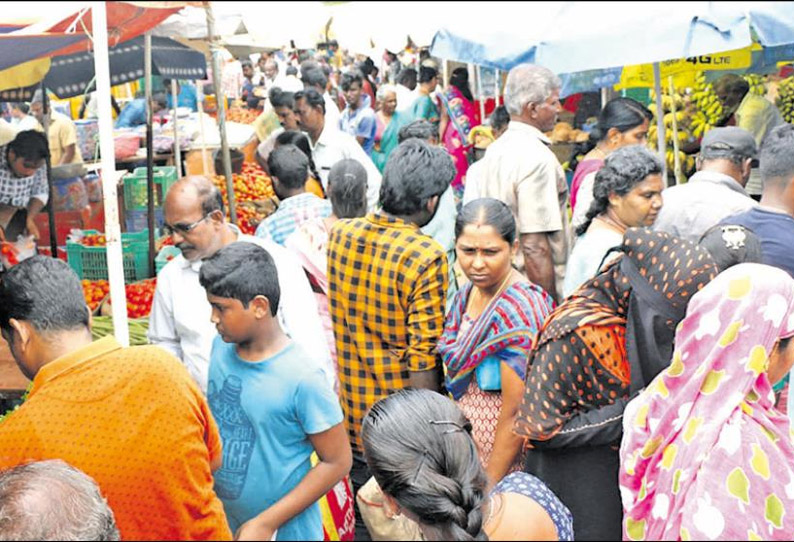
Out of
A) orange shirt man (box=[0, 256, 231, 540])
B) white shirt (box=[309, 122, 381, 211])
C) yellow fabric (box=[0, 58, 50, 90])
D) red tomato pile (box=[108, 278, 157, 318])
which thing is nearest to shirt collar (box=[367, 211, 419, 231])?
orange shirt man (box=[0, 256, 231, 540])

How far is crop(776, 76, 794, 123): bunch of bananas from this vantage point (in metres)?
7.84

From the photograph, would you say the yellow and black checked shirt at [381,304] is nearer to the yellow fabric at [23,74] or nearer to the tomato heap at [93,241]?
the tomato heap at [93,241]

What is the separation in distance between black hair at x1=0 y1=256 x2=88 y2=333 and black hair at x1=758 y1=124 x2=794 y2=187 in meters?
2.99

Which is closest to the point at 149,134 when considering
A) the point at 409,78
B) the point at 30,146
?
the point at 30,146

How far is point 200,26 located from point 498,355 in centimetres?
411

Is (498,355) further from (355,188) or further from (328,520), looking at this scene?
(355,188)

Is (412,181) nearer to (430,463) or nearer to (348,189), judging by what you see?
(348,189)

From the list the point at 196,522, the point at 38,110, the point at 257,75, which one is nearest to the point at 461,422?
the point at 196,522

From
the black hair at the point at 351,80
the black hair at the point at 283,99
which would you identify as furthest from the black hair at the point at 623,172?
the black hair at the point at 351,80

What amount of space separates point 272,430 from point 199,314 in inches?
34.5

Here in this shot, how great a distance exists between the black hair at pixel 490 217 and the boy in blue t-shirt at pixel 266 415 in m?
0.87

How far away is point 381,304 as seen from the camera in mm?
3623

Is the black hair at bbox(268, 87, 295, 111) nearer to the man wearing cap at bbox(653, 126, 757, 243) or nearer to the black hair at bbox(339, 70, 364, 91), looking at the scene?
the black hair at bbox(339, 70, 364, 91)

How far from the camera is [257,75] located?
1928 centimetres
